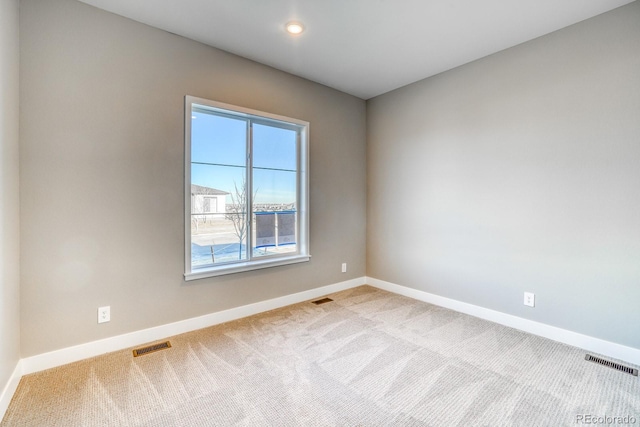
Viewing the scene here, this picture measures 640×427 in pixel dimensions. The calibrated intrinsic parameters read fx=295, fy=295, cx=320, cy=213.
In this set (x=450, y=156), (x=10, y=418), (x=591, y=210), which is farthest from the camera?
(x=450, y=156)

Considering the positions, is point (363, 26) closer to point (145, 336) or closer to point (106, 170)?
point (106, 170)

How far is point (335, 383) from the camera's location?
1.97 metres

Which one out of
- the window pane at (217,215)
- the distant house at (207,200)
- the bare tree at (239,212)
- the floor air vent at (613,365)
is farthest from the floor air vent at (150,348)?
the floor air vent at (613,365)

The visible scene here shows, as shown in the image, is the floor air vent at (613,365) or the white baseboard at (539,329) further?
the white baseboard at (539,329)

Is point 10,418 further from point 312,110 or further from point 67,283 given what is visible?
point 312,110

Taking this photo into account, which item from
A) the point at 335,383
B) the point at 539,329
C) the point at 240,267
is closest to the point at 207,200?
the point at 240,267

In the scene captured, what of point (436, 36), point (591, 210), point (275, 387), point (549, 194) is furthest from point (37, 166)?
point (591, 210)

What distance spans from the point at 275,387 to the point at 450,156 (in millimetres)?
2865

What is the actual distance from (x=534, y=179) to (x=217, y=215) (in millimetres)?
3020

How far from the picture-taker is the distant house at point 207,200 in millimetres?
2812

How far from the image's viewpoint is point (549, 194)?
261 centimetres

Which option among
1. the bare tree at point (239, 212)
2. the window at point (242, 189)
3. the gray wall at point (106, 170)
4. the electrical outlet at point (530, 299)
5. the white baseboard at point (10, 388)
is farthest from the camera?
the bare tree at point (239, 212)

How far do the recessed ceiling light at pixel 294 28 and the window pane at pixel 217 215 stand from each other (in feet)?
4.52

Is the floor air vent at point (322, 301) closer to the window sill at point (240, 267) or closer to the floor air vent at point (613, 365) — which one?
the window sill at point (240, 267)
